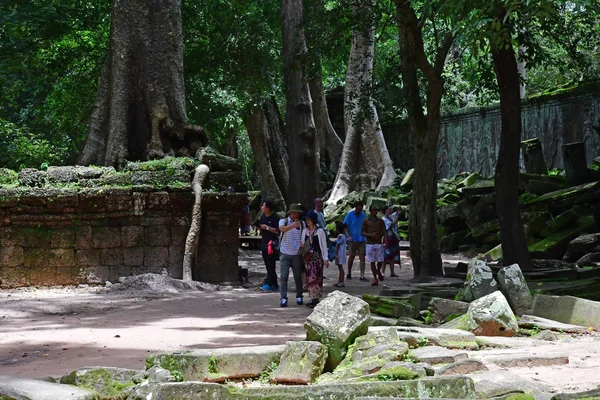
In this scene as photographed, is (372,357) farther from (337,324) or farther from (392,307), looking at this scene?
(392,307)

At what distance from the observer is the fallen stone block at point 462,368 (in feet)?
24.0

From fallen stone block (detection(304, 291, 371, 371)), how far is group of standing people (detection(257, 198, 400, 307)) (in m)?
4.65

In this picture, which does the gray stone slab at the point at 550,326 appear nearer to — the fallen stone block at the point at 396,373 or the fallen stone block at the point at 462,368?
the fallen stone block at the point at 462,368

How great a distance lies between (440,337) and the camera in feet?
28.5

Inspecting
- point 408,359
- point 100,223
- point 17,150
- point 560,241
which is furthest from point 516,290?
point 17,150

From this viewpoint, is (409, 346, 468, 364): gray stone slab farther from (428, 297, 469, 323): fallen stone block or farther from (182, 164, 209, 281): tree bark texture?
(182, 164, 209, 281): tree bark texture

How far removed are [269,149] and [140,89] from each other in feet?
42.7

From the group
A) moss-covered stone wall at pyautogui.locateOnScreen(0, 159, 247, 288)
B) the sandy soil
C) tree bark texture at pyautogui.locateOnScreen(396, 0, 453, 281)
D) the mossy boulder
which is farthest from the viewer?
tree bark texture at pyautogui.locateOnScreen(396, 0, 453, 281)

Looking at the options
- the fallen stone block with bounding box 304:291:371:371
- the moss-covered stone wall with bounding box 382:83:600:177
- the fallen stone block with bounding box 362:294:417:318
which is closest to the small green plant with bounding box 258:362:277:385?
the fallen stone block with bounding box 304:291:371:371

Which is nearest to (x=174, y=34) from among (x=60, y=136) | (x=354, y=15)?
(x=354, y=15)

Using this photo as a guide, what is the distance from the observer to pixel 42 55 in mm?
26016

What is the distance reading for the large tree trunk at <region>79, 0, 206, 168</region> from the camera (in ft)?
55.8

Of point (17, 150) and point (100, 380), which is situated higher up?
point (17, 150)

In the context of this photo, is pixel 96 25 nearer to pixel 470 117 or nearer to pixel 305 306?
pixel 470 117
